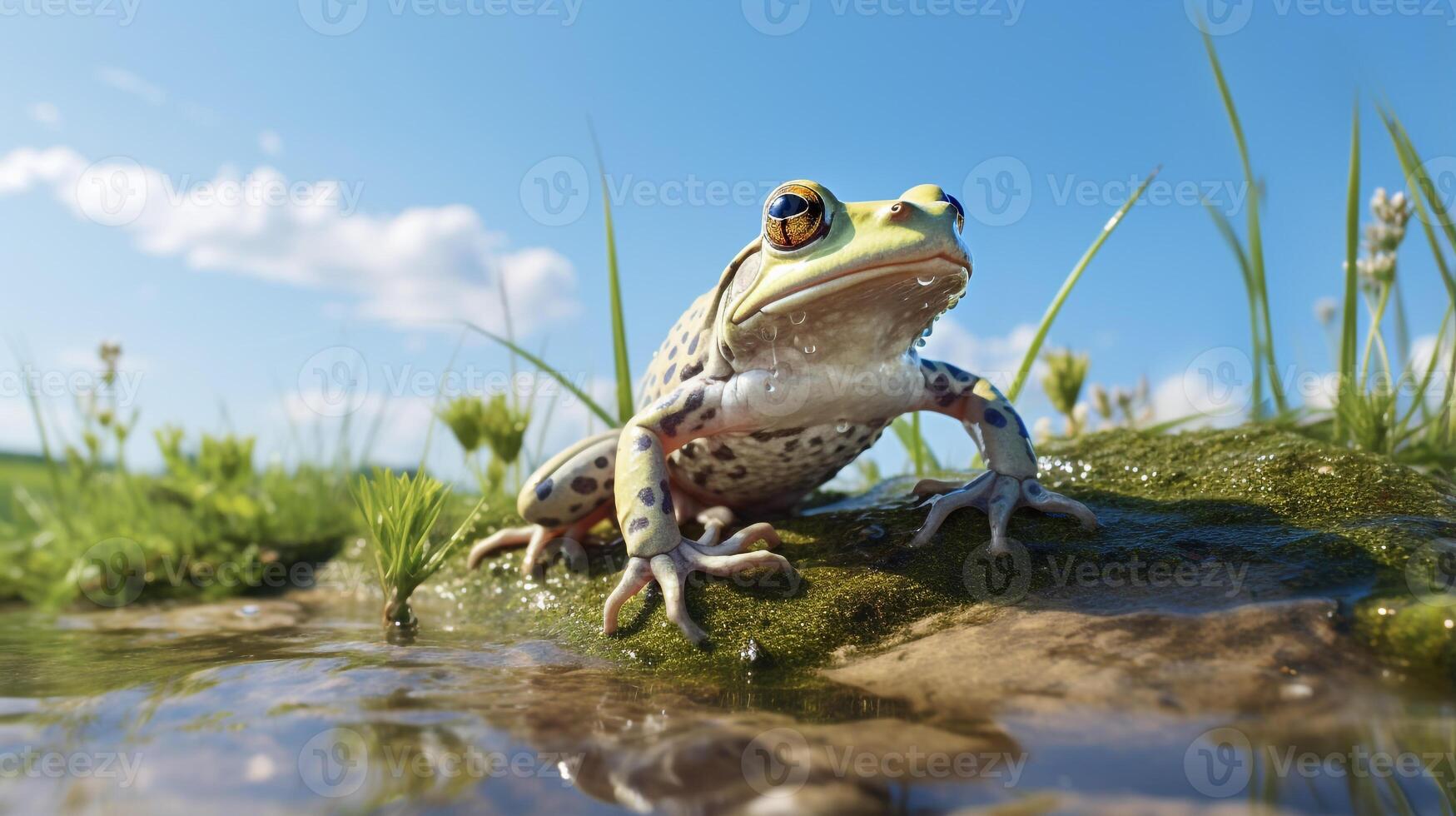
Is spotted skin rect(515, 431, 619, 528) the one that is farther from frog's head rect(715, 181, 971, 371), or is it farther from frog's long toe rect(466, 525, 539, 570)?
frog's head rect(715, 181, 971, 371)

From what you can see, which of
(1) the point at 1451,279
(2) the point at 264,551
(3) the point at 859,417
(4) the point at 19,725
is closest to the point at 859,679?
(3) the point at 859,417

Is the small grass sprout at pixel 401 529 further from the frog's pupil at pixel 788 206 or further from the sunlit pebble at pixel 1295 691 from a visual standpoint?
the sunlit pebble at pixel 1295 691

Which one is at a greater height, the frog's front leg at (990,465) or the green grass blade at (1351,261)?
the green grass blade at (1351,261)

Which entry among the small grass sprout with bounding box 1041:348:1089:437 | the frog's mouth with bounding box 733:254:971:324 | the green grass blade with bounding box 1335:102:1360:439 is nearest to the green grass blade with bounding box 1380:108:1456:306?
the green grass blade with bounding box 1335:102:1360:439

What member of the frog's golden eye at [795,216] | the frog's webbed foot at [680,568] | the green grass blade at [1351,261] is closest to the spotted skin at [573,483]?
the frog's webbed foot at [680,568]

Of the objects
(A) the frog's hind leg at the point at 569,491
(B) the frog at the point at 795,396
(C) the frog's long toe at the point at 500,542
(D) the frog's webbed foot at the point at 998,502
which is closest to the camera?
(B) the frog at the point at 795,396

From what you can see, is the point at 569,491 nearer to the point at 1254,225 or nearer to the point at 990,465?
the point at 990,465

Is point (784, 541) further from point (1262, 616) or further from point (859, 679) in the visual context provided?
point (1262, 616)
